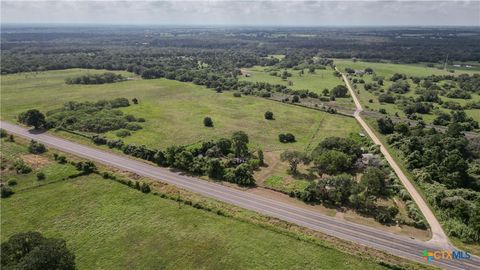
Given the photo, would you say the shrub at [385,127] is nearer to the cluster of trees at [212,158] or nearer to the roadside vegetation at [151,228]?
the cluster of trees at [212,158]

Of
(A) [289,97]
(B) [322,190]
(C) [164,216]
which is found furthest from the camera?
(A) [289,97]

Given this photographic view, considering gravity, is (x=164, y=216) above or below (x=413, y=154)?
below

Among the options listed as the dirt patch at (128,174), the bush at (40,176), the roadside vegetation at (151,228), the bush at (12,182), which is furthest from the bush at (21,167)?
the dirt patch at (128,174)

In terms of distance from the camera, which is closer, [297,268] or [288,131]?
[297,268]

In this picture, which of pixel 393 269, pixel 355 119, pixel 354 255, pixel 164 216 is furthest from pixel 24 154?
pixel 355 119

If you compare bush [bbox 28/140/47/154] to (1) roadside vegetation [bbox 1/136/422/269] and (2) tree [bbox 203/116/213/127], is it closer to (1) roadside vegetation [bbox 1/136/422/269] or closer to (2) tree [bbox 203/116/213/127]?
(1) roadside vegetation [bbox 1/136/422/269]

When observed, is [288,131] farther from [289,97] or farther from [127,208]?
[127,208]

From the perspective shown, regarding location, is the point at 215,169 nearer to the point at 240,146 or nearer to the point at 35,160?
the point at 240,146

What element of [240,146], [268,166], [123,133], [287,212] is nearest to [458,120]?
[268,166]

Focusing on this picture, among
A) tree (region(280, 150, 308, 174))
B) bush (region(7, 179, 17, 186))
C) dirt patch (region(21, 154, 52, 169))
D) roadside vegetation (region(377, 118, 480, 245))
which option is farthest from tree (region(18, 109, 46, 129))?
roadside vegetation (region(377, 118, 480, 245))
